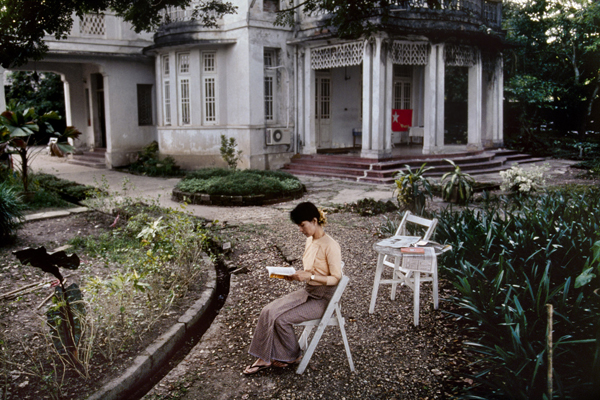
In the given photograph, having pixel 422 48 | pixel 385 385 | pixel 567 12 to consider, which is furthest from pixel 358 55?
pixel 385 385

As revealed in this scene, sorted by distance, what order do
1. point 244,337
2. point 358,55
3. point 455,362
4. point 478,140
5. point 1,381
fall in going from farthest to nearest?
point 478,140 < point 358,55 < point 244,337 < point 455,362 < point 1,381

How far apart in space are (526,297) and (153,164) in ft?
46.9

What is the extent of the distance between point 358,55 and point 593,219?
1034 cm

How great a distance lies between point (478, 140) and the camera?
16.9 metres

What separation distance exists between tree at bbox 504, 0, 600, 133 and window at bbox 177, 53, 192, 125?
11.3 m

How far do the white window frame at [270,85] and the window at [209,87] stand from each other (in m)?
1.59

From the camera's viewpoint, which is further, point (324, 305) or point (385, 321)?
point (385, 321)

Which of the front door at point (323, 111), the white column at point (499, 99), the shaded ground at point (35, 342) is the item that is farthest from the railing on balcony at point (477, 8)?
the shaded ground at point (35, 342)

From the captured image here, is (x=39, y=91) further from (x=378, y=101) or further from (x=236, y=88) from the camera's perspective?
(x=378, y=101)

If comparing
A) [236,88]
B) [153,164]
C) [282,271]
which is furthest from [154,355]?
[153,164]

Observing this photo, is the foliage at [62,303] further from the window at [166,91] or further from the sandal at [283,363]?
the window at [166,91]

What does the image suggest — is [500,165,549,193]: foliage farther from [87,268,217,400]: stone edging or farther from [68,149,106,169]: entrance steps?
[68,149,106,169]: entrance steps

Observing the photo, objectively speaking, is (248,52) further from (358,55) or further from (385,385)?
(385,385)

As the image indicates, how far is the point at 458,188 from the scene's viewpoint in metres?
10.3
